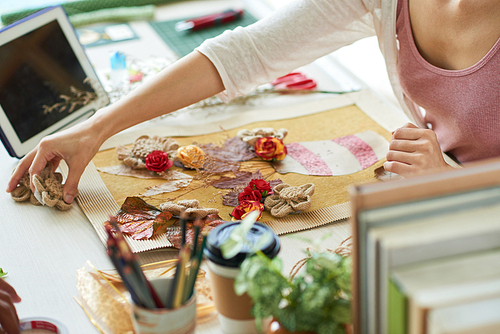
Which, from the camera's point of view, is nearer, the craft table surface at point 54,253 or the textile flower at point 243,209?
the craft table surface at point 54,253

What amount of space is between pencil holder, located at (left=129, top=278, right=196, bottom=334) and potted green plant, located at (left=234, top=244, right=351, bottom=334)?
62 millimetres

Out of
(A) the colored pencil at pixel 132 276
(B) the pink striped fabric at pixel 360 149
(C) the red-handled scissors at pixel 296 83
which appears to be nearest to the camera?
(A) the colored pencil at pixel 132 276

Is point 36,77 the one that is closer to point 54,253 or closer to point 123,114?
point 123,114

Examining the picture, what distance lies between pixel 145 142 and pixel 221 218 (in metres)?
0.29

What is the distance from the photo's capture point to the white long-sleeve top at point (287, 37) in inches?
33.9

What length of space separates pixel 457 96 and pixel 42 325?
73cm

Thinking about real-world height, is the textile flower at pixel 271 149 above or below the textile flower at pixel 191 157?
below

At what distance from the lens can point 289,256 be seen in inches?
26.5

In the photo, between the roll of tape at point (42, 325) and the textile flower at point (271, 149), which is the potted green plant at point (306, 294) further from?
the textile flower at point (271, 149)

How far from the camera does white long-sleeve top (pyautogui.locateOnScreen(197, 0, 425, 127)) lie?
2.83 ft

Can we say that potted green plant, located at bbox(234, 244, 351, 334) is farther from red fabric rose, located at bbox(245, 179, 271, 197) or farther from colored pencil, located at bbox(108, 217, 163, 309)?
red fabric rose, located at bbox(245, 179, 271, 197)

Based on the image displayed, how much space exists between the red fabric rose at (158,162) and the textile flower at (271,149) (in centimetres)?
17

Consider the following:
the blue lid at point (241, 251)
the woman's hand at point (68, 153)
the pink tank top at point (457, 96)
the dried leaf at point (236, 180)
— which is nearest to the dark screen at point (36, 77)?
the woman's hand at point (68, 153)

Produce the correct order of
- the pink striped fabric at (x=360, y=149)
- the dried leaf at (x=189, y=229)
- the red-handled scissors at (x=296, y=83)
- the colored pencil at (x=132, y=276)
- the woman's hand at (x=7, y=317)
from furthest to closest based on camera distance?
1. the red-handled scissors at (x=296, y=83)
2. the pink striped fabric at (x=360, y=149)
3. the dried leaf at (x=189, y=229)
4. the woman's hand at (x=7, y=317)
5. the colored pencil at (x=132, y=276)
